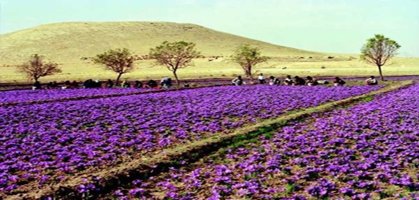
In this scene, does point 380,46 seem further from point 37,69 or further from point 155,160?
point 155,160

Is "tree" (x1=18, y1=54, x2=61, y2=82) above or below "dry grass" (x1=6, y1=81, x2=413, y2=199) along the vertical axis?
above

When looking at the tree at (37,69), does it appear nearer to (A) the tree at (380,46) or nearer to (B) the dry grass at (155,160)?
(A) the tree at (380,46)

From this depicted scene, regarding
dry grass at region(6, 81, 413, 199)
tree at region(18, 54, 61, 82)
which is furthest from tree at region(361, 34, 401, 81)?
dry grass at region(6, 81, 413, 199)

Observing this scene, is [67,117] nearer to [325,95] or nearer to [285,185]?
[285,185]

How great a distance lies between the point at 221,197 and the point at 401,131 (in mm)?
12592

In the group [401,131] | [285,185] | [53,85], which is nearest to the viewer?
[285,185]

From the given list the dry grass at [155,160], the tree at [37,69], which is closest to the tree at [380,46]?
the tree at [37,69]

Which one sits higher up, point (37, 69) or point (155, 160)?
point (37, 69)

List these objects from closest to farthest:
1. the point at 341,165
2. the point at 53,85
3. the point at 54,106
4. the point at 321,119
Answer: the point at 341,165
the point at 321,119
the point at 54,106
the point at 53,85

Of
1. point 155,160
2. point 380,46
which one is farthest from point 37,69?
point 155,160

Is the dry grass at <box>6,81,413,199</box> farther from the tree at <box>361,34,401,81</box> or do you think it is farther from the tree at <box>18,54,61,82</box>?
the tree at <box>18,54,61,82</box>

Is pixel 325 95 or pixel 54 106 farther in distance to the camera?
pixel 325 95

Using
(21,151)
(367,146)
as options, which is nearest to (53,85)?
(21,151)

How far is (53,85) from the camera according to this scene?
212 feet
